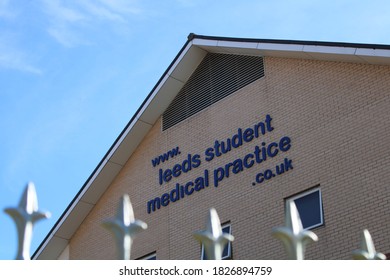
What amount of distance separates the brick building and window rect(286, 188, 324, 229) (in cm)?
3

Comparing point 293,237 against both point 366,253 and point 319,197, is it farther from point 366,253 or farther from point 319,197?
A: point 319,197

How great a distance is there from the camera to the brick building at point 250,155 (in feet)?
46.3

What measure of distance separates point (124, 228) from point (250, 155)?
1097cm

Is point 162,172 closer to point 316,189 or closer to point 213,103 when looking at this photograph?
point 213,103

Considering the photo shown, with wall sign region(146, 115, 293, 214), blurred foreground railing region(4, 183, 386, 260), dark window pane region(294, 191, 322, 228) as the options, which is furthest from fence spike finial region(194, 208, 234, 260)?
wall sign region(146, 115, 293, 214)

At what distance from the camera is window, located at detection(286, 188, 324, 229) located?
1453cm

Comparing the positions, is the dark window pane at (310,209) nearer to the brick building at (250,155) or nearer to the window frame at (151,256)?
the brick building at (250,155)

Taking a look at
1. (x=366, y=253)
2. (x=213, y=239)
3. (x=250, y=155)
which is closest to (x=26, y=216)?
(x=213, y=239)

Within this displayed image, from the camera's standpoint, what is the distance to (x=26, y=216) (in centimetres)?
541

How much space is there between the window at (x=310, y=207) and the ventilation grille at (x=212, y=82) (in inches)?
137

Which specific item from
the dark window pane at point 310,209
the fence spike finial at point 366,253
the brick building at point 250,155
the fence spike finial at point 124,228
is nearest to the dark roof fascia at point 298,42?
the brick building at point 250,155

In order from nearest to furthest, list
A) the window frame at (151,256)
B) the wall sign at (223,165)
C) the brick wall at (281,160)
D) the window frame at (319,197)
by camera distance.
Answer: the brick wall at (281,160) < the window frame at (319,197) < the wall sign at (223,165) < the window frame at (151,256)
